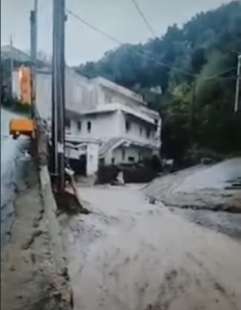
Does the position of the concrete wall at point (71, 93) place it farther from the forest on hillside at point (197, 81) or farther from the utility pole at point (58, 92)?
the forest on hillside at point (197, 81)

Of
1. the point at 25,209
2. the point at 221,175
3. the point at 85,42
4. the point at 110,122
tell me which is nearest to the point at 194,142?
the point at 221,175

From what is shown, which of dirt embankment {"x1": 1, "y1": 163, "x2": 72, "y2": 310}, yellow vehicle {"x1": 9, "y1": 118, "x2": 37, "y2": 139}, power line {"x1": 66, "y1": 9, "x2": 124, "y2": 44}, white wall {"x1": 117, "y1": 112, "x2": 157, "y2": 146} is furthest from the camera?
white wall {"x1": 117, "y1": 112, "x2": 157, "y2": 146}

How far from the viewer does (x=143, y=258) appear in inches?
52.1

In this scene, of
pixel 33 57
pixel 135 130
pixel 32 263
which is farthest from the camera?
pixel 135 130

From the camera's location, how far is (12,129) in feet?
3.63

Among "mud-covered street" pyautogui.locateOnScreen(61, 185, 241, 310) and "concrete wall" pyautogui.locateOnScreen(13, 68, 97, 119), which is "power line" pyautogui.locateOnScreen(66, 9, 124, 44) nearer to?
"concrete wall" pyautogui.locateOnScreen(13, 68, 97, 119)

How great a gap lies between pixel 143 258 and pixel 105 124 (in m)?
0.39

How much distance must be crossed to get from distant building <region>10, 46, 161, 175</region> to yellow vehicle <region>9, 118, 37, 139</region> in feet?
0.29

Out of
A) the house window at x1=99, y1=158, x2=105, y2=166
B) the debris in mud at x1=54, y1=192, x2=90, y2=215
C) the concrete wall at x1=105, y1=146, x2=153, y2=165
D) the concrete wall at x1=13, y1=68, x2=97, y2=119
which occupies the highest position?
the concrete wall at x1=13, y1=68, x2=97, y2=119

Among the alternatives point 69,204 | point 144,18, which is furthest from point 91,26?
point 69,204

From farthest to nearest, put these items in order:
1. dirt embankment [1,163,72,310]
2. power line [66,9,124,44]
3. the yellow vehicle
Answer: power line [66,9,124,44], the yellow vehicle, dirt embankment [1,163,72,310]

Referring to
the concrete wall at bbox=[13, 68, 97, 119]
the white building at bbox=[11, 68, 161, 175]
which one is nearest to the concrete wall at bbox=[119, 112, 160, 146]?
the white building at bbox=[11, 68, 161, 175]

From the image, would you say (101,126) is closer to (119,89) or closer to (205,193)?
(119,89)

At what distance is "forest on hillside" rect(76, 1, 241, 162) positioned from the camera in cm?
149
